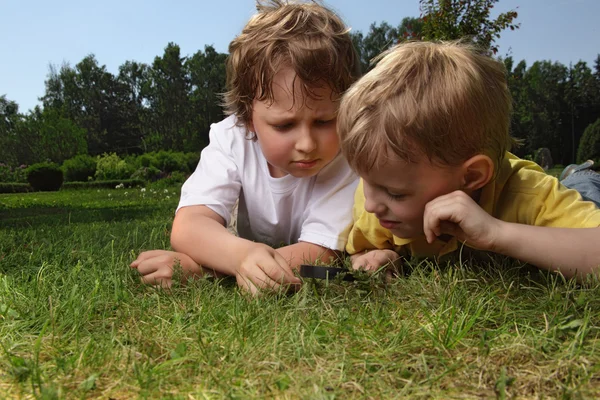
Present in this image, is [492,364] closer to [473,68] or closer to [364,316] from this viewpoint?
[364,316]

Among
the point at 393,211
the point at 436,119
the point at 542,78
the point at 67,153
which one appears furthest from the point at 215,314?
the point at 542,78

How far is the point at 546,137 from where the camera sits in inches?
1180

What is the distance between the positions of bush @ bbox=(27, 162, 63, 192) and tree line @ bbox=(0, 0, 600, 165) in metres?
10.5

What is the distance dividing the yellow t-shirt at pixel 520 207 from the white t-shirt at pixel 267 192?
11.3 inches

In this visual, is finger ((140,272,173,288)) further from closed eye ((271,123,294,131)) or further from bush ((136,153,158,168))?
bush ((136,153,158,168))

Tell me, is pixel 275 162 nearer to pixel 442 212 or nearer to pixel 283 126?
pixel 283 126

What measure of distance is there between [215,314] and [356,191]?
127 centimetres

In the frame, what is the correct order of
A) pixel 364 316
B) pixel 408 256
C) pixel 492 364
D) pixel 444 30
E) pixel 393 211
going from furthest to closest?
pixel 444 30 < pixel 408 256 < pixel 393 211 < pixel 364 316 < pixel 492 364

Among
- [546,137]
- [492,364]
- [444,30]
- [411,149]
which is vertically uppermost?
[444,30]

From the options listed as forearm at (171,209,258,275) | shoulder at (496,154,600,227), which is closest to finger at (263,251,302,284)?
forearm at (171,209,258,275)

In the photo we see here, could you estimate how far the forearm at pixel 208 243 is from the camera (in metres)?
2.44

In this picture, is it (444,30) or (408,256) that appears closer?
(408,256)

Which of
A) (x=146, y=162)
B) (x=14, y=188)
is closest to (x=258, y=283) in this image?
(x=14, y=188)

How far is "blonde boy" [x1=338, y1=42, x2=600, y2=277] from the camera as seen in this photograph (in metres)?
2.11
